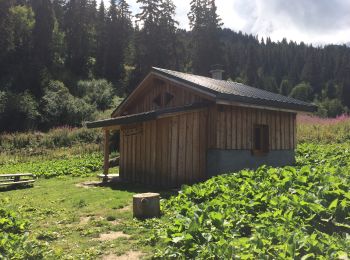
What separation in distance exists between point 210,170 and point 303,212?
22.4ft

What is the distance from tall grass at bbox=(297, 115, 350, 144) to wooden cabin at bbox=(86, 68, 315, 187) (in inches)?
373

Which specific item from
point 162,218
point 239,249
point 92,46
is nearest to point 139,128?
point 162,218

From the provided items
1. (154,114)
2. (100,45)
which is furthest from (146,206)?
(100,45)

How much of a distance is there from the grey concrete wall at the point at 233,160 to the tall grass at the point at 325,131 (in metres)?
10.1

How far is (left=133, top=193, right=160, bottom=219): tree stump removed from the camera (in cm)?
820

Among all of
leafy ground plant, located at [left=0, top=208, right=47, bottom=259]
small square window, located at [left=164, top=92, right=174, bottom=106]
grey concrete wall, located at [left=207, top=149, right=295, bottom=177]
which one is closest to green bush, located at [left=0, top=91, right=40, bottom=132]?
small square window, located at [left=164, top=92, right=174, bottom=106]

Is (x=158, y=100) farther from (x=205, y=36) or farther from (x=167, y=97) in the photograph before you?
(x=205, y=36)

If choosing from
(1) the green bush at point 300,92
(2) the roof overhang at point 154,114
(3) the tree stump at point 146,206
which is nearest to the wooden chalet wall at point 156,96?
(2) the roof overhang at point 154,114

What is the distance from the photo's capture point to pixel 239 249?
5109mm

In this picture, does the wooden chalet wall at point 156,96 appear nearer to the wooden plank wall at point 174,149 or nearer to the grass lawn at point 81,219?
the wooden plank wall at point 174,149

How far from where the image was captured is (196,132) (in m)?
12.9

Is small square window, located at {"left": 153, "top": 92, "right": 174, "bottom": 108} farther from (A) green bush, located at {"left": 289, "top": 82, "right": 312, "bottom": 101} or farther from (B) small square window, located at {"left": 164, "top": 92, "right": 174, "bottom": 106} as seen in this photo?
(A) green bush, located at {"left": 289, "top": 82, "right": 312, "bottom": 101}

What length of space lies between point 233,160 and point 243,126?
1.31 meters

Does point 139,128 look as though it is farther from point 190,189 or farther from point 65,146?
point 65,146
